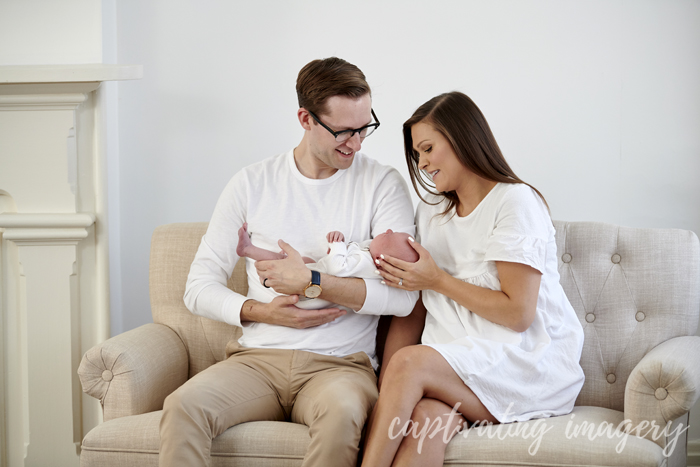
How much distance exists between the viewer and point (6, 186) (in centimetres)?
217

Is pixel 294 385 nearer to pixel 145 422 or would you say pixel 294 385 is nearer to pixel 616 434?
pixel 145 422

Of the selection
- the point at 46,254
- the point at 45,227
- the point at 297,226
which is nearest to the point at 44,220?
the point at 45,227

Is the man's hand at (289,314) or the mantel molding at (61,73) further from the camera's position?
the mantel molding at (61,73)

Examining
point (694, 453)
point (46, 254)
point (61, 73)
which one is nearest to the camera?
point (61, 73)

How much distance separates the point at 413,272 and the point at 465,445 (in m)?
0.48

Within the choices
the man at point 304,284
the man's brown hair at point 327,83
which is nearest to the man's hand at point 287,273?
the man at point 304,284

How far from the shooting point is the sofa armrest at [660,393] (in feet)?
4.75

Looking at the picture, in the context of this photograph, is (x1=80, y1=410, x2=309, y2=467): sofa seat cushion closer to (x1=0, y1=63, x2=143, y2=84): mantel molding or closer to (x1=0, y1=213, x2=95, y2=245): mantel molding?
(x1=0, y1=213, x2=95, y2=245): mantel molding

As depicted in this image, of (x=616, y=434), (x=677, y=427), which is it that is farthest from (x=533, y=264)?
(x=677, y=427)

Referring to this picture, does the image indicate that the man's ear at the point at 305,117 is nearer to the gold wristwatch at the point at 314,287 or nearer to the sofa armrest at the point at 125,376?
the gold wristwatch at the point at 314,287

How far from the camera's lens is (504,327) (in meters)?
1.59

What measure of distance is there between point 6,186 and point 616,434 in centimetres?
224

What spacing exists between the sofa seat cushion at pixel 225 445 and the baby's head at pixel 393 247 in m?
0.54

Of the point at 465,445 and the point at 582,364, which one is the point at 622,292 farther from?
the point at 465,445
